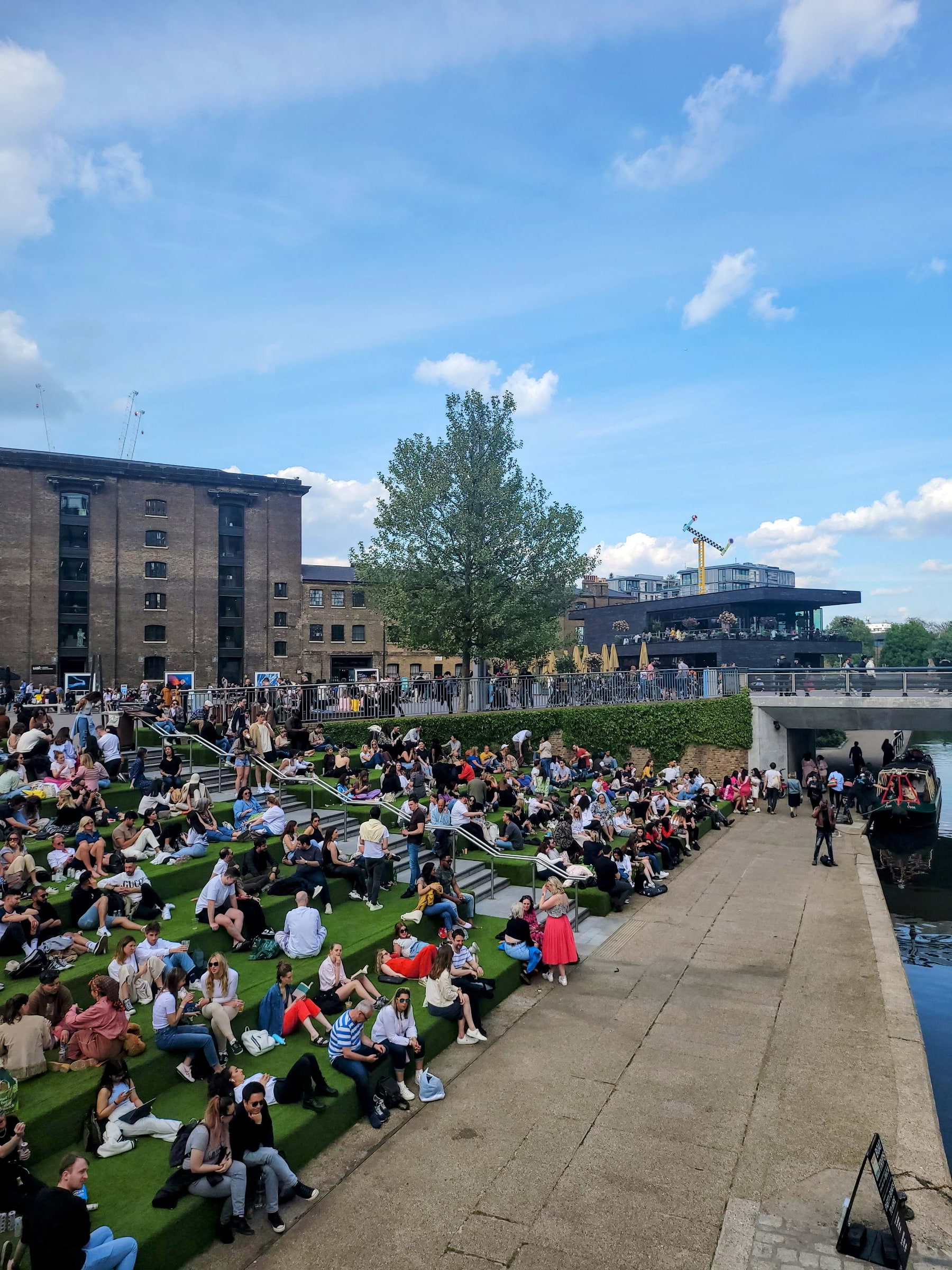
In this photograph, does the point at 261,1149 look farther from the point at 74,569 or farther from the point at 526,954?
the point at 74,569

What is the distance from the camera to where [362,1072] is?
30.5ft

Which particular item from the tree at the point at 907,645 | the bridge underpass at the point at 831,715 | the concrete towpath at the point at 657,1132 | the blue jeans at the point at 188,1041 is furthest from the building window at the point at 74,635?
the tree at the point at 907,645

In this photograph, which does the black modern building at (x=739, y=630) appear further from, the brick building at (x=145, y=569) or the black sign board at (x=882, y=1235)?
the black sign board at (x=882, y=1235)

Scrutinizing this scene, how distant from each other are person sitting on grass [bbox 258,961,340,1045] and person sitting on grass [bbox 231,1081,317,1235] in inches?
92.3

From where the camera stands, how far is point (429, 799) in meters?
20.1

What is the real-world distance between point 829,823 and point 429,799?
10030mm

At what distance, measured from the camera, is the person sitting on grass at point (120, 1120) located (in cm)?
794

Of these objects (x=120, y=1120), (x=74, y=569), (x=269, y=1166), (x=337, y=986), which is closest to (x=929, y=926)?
(x=337, y=986)

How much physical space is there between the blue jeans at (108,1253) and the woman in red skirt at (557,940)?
787cm

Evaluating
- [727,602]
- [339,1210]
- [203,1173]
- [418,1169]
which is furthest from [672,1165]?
[727,602]

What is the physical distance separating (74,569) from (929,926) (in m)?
48.8

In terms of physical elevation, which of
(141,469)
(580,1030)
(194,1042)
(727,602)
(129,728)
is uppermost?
(141,469)

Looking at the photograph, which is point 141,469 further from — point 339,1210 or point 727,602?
point 339,1210

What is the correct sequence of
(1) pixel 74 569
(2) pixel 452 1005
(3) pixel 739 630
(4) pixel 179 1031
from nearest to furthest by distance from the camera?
1. (4) pixel 179 1031
2. (2) pixel 452 1005
3. (1) pixel 74 569
4. (3) pixel 739 630
